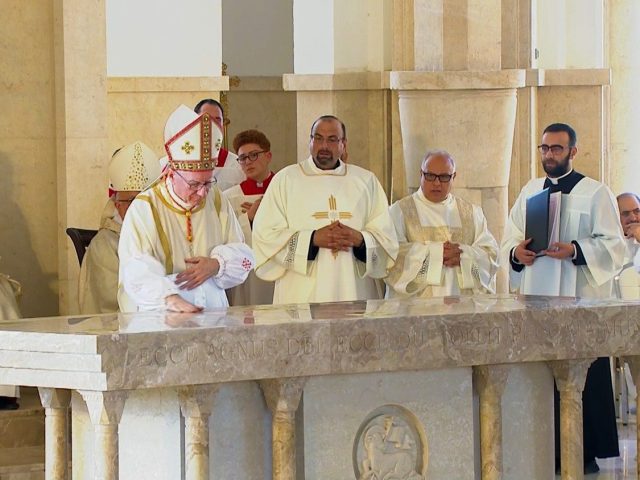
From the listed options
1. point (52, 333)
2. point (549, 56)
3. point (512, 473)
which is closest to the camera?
point (52, 333)

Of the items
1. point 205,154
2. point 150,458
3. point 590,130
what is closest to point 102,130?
point 205,154

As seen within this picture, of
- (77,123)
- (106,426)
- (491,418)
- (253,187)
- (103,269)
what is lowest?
(491,418)

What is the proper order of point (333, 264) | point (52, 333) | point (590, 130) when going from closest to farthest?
point (52, 333)
point (333, 264)
point (590, 130)

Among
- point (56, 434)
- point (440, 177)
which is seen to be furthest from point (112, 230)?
point (56, 434)

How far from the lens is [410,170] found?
35.7 feet

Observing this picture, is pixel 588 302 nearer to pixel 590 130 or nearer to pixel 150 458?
pixel 150 458

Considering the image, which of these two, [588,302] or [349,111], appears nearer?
[588,302]

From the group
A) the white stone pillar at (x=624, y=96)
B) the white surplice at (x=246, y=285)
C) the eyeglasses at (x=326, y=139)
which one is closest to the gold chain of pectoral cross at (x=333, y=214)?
the eyeglasses at (x=326, y=139)

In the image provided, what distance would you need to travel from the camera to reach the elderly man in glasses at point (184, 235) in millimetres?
7285

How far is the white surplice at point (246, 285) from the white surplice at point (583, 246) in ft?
4.53

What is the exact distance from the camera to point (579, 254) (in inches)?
367

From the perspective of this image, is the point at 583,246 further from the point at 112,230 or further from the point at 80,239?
the point at 80,239

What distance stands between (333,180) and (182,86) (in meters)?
1.96

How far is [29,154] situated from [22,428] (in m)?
1.64
